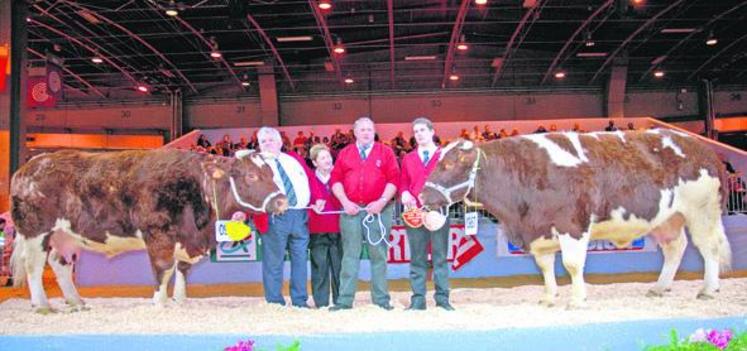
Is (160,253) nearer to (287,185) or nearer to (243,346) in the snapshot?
(287,185)

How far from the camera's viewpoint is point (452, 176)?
18.2 ft

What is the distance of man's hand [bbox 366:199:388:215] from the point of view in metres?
5.60

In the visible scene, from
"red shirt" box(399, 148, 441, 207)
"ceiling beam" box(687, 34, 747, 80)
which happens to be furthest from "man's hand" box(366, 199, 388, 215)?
→ "ceiling beam" box(687, 34, 747, 80)

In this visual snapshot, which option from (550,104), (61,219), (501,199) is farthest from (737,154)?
(61,219)

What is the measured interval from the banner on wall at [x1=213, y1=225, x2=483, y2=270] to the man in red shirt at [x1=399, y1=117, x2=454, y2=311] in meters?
4.75

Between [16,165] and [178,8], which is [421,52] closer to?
[178,8]

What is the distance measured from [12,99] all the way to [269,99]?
14.6 metres

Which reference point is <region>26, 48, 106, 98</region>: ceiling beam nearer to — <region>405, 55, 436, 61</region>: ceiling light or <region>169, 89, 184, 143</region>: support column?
<region>169, 89, 184, 143</region>: support column

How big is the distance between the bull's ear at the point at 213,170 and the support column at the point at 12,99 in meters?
9.42

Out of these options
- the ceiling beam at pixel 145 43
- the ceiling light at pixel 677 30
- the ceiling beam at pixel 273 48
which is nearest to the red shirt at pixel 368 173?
the ceiling beam at pixel 273 48

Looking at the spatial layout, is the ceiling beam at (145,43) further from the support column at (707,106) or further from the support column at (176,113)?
the support column at (707,106)

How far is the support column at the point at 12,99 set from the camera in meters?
13.5

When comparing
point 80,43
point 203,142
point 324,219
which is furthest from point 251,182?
point 80,43

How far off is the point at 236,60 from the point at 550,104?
13.5 m
